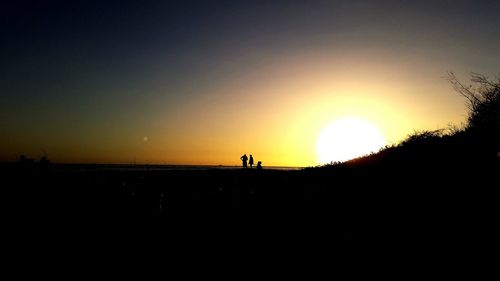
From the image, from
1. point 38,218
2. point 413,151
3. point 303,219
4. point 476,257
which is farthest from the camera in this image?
point 413,151

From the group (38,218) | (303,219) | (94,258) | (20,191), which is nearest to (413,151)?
(303,219)

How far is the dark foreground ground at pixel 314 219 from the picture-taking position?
7957 millimetres

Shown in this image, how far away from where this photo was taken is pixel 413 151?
15430 mm

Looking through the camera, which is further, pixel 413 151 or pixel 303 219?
pixel 413 151

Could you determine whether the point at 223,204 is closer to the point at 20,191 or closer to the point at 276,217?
the point at 276,217

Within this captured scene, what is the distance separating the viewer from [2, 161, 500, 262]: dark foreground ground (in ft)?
26.1

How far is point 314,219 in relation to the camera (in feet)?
Result: 38.7

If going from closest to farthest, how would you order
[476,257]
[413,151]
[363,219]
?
[476,257] → [363,219] → [413,151]

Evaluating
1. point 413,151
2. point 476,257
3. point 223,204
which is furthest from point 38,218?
point 413,151

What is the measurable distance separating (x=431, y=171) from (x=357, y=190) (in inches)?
108

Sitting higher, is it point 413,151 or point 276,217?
point 413,151

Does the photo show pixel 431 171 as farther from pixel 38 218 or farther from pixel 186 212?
pixel 38 218

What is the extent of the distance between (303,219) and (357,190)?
2.51 m

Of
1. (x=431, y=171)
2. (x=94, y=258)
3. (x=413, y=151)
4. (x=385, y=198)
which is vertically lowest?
(x=94, y=258)
